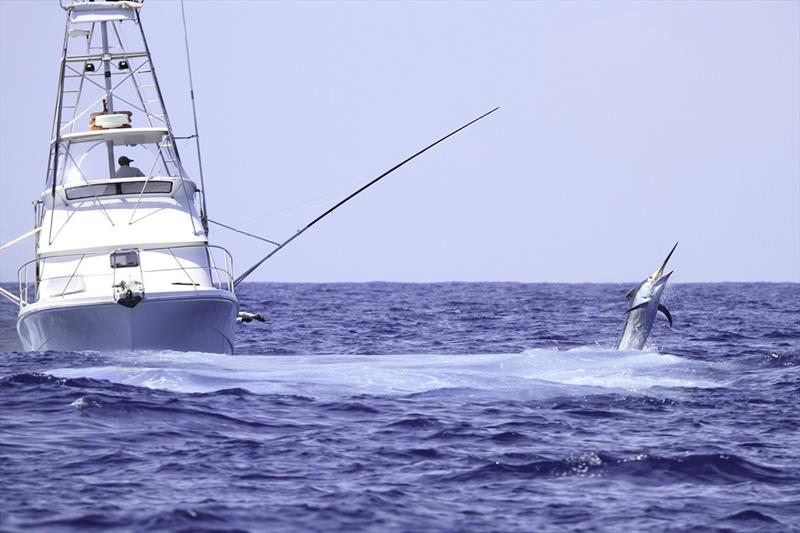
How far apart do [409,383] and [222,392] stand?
9.43 ft

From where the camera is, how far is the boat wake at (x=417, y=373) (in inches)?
650

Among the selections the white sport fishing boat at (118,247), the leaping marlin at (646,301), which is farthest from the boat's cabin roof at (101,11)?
the leaping marlin at (646,301)

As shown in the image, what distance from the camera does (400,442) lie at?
12586 mm

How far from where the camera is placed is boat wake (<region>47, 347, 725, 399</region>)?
54.1ft

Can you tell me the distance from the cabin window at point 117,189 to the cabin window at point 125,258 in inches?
71.7

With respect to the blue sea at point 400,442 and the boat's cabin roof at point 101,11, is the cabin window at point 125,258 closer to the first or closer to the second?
the blue sea at point 400,442

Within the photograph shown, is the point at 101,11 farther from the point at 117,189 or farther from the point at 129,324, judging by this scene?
the point at 129,324

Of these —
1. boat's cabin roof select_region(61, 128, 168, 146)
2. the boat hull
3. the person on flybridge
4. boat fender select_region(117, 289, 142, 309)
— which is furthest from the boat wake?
boat's cabin roof select_region(61, 128, 168, 146)

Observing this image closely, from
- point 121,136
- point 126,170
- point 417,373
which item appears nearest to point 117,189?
point 126,170

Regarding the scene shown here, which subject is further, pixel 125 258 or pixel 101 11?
pixel 101 11

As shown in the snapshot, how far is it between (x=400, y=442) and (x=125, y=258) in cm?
1076

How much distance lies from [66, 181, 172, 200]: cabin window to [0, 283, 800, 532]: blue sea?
3581 millimetres

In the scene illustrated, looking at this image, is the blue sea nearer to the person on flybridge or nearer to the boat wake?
the boat wake

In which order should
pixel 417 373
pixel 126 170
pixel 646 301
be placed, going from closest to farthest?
pixel 417 373, pixel 646 301, pixel 126 170
